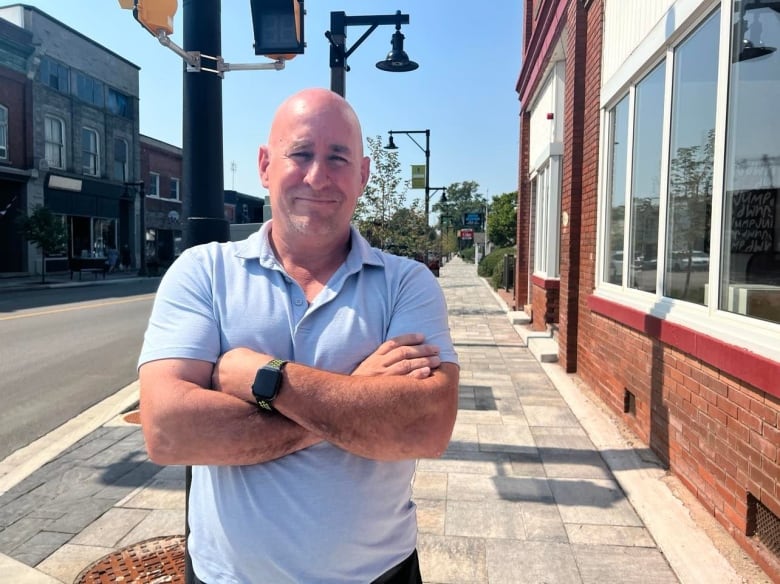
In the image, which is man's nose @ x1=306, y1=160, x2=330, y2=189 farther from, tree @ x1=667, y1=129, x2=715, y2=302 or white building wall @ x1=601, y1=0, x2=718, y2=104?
white building wall @ x1=601, y1=0, x2=718, y2=104

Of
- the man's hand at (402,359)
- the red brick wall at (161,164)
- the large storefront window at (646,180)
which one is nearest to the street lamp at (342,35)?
the large storefront window at (646,180)

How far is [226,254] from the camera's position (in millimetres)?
1840

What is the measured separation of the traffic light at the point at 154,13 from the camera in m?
3.17

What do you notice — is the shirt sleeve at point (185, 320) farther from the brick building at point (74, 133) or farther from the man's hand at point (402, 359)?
the brick building at point (74, 133)

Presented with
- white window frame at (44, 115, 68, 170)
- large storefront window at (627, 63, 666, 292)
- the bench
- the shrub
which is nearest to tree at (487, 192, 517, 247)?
the shrub

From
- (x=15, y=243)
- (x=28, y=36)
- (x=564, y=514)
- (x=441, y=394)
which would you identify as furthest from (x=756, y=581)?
(x=28, y=36)

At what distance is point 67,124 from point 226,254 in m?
31.2

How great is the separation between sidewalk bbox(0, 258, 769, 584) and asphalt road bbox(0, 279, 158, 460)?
1.74ft

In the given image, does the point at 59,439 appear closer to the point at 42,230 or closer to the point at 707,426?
the point at 707,426

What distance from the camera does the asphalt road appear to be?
5988mm

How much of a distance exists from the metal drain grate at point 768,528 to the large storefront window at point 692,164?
1362 mm

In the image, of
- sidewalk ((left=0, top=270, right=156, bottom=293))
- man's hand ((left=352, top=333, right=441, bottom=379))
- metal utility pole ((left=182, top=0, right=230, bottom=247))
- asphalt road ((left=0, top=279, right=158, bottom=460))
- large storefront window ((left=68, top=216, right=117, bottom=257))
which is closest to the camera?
man's hand ((left=352, top=333, right=441, bottom=379))

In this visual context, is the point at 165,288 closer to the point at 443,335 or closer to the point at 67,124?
the point at 443,335

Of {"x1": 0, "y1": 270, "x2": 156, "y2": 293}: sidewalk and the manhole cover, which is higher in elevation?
{"x1": 0, "y1": 270, "x2": 156, "y2": 293}: sidewalk
